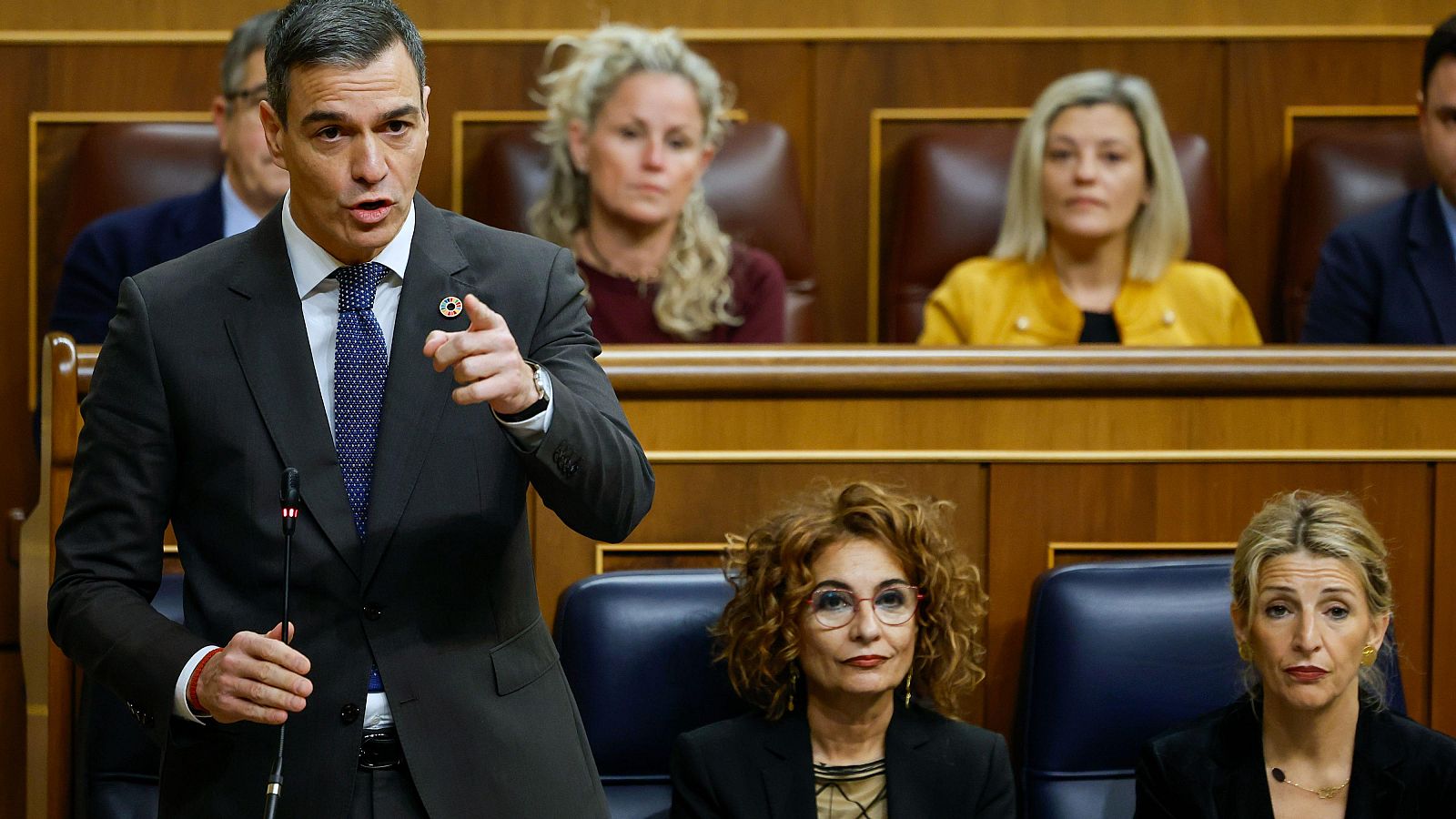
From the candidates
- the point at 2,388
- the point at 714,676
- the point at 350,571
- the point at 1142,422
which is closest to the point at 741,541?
the point at 714,676

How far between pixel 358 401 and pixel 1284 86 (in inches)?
68.7

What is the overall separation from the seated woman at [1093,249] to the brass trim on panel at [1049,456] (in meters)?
0.55

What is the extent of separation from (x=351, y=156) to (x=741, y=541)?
601 millimetres

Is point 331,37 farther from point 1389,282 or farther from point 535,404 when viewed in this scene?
point 1389,282

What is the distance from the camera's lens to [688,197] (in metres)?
1.99

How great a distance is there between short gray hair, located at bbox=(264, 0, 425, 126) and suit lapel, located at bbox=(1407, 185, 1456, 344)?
52.8 inches

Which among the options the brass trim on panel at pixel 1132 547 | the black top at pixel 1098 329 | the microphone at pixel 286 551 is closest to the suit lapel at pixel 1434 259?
the black top at pixel 1098 329

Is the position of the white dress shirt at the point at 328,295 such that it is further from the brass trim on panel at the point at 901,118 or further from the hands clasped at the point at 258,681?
the brass trim on panel at the point at 901,118

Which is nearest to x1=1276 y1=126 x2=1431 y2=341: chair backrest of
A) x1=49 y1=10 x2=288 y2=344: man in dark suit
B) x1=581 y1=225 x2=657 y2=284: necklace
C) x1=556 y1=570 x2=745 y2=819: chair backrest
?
x1=581 y1=225 x2=657 y2=284: necklace

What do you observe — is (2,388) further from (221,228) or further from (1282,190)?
(1282,190)

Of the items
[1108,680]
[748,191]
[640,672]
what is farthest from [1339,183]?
A: [640,672]

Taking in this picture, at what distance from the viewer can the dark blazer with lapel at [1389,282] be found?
6.16 feet

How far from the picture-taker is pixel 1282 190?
2305mm

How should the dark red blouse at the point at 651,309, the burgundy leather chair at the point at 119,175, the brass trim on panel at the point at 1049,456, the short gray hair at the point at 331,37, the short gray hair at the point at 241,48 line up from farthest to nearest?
the burgundy leather chair at the point at 119,175 < the dark red blouse at the point at 651,309 < the short gray hair at the point at 241,48 < the brass trim on panel at the point at 1049,456 < the short gray hair at the point at 331,37
